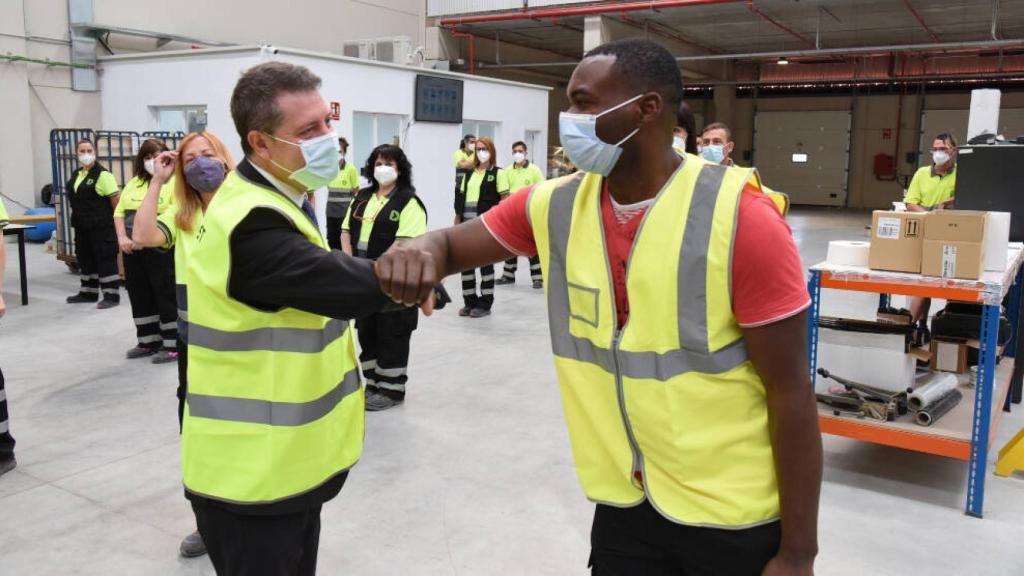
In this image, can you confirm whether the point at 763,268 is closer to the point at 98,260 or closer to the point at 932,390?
the point at 932,390

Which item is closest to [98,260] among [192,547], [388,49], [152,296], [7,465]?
[152,296]

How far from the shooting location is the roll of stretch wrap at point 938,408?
4.03 metres

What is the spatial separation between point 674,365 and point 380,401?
4.09 m

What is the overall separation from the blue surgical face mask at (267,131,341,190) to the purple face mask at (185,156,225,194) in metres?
1.40

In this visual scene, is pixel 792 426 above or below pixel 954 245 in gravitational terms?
below

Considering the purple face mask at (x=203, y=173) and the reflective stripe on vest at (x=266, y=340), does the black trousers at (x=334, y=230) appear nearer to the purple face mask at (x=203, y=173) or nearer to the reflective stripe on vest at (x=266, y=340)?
the purple face mask at (x=203, y=173)

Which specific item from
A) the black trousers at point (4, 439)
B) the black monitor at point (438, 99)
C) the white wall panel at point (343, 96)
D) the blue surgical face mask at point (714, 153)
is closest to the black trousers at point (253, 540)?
the black trousers at point (4, 439)

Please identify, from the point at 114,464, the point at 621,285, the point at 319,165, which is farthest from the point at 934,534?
the point at 114,464

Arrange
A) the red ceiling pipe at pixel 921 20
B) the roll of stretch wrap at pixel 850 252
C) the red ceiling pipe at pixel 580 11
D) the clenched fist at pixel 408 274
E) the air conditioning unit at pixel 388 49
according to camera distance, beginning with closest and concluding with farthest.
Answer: the clenched fist at pixel 408 274 < the roll of stretch wrap at pixel 850 252 < the air conditioning unit at pixel 388 49 < the red ceiling pipe at pixel 580 11 < the red ceiling pipe at pixel 921 20

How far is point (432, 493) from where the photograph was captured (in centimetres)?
391

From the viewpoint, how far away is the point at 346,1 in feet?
59.1

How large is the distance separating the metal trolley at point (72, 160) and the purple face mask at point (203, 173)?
816cm

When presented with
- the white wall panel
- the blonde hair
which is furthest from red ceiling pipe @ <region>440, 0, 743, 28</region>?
the blonde hair

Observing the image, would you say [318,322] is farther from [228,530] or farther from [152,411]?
[152,411]
